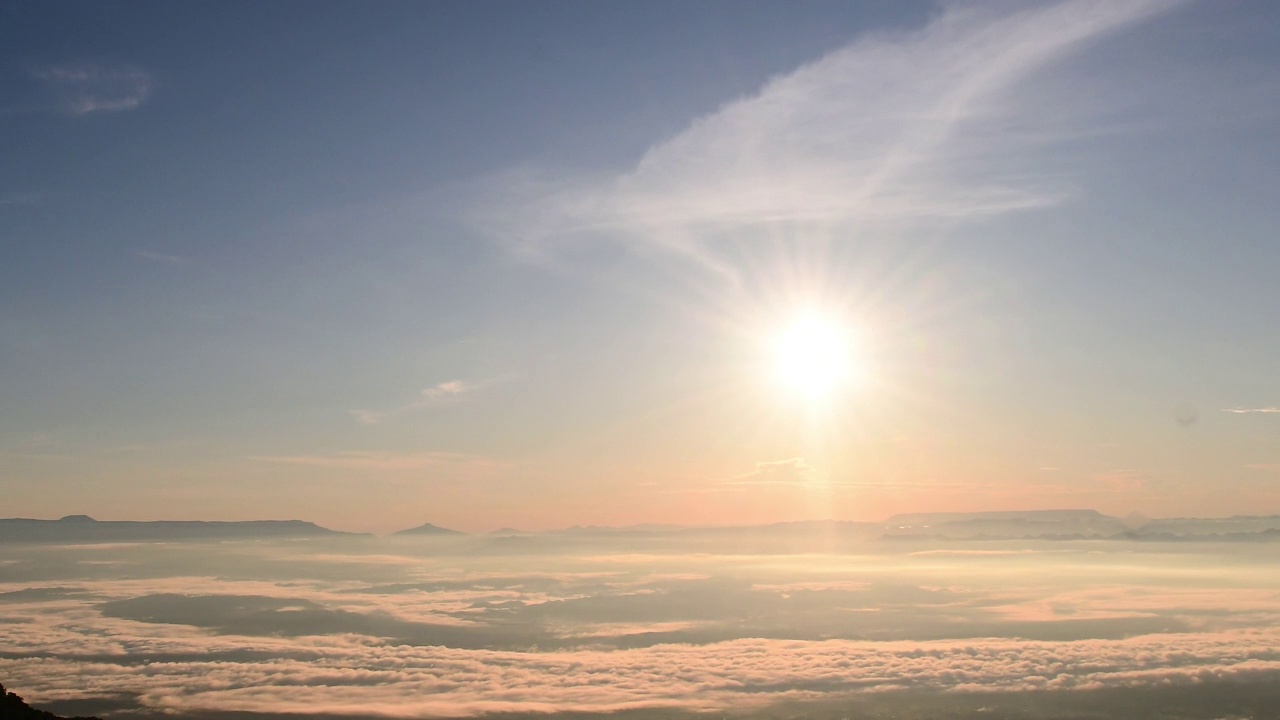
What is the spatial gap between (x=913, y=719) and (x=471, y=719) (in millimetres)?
106609

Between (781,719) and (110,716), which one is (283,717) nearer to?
(110,716)

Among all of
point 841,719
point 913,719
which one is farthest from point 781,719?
point 913,719

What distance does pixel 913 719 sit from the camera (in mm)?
199875

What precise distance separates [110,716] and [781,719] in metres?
158

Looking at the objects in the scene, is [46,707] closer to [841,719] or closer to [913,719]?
[841,719]

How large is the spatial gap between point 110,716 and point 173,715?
42.8ft

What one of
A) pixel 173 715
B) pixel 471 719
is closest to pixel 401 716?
pixel 471 719

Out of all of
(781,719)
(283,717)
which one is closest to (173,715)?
(283,717)

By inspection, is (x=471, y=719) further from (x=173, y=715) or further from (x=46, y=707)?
(x=46, y=707)

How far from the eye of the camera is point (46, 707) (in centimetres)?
19650

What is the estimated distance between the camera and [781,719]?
655ft

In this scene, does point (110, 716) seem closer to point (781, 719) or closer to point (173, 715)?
point (173, 715)

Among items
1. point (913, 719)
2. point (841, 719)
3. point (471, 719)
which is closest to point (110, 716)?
point (471, 719)

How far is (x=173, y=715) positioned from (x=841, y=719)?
161 m
